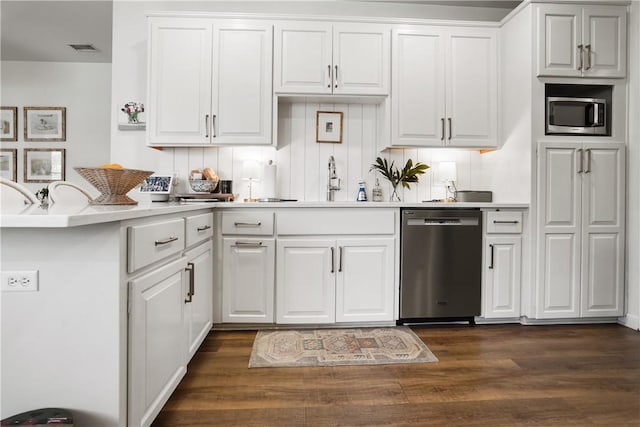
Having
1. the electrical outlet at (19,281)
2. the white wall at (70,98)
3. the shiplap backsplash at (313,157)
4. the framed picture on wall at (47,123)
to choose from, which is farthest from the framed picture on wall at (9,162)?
the electrical outlet at (19,281)

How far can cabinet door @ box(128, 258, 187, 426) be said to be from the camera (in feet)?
4.09

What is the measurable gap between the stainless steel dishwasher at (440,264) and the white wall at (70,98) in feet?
14.7

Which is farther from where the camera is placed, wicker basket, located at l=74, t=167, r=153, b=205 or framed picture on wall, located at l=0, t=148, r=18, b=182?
framed picture on wall, located at l=0, t=148, r=18, b=182

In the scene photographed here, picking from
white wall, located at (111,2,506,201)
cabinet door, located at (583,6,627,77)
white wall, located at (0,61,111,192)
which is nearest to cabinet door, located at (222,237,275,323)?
white wall, located at (111,2,506,201)

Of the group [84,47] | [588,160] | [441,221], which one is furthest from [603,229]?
[84,47]

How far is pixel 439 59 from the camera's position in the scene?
3086mm

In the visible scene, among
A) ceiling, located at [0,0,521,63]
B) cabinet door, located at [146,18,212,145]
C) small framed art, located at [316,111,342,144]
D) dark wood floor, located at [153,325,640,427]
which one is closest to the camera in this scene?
dark wood floor, located at [153,325,640,427]

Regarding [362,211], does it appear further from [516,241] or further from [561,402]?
[561,402]

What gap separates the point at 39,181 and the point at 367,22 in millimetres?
4847

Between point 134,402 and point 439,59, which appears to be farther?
point 439,59

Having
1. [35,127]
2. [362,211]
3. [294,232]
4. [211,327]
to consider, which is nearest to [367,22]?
[362,211]

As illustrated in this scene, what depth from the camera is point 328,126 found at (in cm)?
332

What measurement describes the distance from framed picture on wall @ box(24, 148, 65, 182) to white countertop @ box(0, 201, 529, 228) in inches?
152

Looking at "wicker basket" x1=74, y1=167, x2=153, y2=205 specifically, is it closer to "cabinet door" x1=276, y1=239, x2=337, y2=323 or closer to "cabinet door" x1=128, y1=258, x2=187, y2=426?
"cabinet door" x1=128, y1=258, x2=187, y2=426
